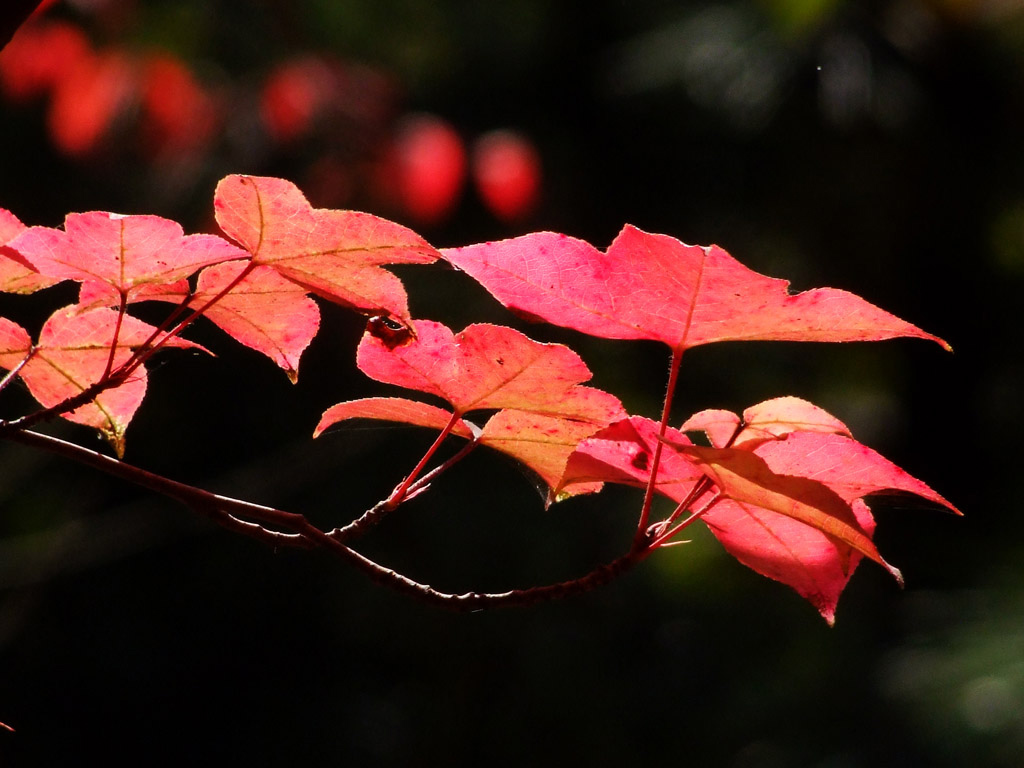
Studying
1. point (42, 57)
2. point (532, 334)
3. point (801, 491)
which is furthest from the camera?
point (42, 57)

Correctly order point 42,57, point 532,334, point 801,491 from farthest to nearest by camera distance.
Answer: point 42,57 → point 532,334 → point 801,491

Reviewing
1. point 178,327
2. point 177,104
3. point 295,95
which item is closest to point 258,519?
point 178,327

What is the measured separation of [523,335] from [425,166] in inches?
80.6

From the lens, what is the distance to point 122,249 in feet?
0.97

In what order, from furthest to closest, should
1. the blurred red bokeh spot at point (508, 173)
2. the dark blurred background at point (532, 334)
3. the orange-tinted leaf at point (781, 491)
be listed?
1. the dark blurred background at point (532, 334)
2. the blurred red bokeh spot at point (508, 173)
3. the orange-tinted leaf at point (781, 491)

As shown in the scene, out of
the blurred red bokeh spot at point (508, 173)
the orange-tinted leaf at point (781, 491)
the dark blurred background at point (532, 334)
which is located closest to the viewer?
the orange-tinted leaf at point (781, 491)

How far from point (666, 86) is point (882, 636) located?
1.54 m

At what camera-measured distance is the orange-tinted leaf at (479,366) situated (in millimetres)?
327

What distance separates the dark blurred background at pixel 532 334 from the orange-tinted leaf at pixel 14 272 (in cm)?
187

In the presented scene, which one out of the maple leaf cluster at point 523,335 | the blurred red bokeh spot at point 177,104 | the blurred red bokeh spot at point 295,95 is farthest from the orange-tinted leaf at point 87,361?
the blurred red bokeh spot at point 177,104

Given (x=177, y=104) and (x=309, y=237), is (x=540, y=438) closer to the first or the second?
(x=309, y=237)

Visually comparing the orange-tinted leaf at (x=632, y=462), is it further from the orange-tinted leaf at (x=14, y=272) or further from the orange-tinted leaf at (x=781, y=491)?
the orange-tinted leaf at (x=14, y=272)

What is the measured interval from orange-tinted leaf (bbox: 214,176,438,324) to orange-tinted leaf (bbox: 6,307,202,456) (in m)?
0.07

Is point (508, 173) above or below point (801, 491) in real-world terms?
below
